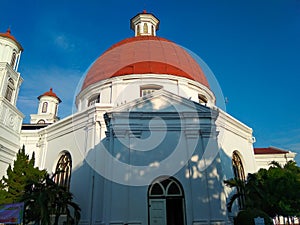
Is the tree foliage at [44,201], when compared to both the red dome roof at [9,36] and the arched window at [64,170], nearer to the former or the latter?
the arched window at [64,170]

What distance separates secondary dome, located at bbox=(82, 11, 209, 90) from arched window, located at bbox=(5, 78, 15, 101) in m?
5.90

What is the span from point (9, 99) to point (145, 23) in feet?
54.0

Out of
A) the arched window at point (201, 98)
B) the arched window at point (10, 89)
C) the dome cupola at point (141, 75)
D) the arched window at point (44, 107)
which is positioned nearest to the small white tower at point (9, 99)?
the arched window at point (10, 89)

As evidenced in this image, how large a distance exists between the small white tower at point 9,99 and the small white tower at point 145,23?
12.7m

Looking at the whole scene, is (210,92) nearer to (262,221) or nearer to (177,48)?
(177,48)

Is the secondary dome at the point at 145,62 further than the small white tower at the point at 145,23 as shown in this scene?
No

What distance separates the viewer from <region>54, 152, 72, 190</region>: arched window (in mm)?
16109

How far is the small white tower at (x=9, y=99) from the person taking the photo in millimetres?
18094

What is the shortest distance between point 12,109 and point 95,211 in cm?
1183

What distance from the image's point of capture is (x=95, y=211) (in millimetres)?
12734

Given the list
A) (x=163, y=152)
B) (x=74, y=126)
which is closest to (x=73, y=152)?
(x=74, y=126)

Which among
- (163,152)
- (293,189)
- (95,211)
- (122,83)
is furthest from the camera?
(122,83)

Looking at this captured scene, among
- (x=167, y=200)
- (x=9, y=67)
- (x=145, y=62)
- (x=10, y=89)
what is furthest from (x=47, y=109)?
(x=167, y=200)

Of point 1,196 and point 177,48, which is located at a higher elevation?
point 177,48
